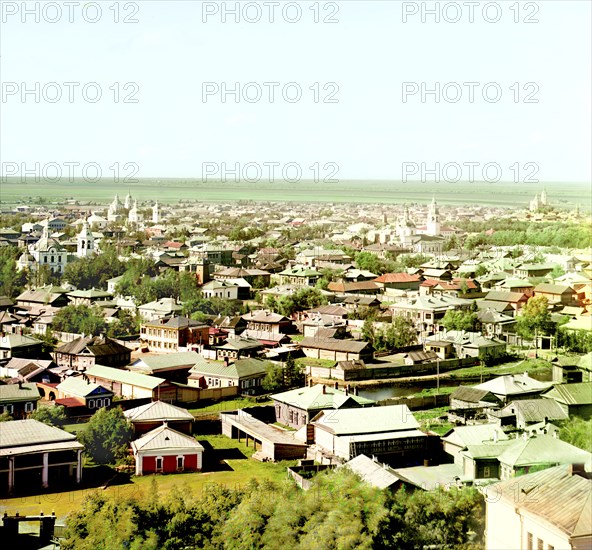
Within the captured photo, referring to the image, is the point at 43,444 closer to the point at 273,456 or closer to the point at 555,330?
the point at 273,456

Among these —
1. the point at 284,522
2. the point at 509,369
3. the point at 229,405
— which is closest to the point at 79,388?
the point at 229,405

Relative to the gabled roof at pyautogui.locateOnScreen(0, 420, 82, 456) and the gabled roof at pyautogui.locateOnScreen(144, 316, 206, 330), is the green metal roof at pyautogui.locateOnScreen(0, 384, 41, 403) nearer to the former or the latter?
the gabled roof at pyautogui.locateOnScreen(0, 420, 82, 456)

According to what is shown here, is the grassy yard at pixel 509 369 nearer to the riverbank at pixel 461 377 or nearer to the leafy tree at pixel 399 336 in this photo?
the riverbank at pixel 461 377

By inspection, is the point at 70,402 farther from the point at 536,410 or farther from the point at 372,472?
the point at 536,410

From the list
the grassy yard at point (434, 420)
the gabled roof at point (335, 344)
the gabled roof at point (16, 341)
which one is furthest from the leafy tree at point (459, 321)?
the gabled roof at point (16, 341)

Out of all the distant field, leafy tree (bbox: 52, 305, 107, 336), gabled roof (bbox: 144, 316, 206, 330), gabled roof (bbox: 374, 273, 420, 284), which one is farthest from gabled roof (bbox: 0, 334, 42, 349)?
the distant field

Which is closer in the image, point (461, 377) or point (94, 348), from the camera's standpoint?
point (94, 348)

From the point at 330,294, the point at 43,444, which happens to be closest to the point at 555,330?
the point at 330,294
